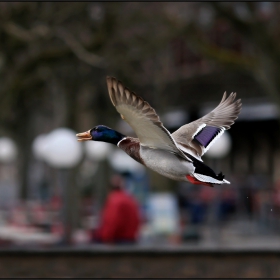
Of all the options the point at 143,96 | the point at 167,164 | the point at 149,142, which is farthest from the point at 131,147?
the point at 143,96

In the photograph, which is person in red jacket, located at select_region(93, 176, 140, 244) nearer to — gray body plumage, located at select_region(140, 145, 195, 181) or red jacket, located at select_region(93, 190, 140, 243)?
red jacket, located at select_region(93, 190, 140, 243)

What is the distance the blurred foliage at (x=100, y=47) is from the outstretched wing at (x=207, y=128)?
10832mm

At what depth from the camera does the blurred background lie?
57.7 ft

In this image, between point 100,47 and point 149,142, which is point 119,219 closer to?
point 100,47

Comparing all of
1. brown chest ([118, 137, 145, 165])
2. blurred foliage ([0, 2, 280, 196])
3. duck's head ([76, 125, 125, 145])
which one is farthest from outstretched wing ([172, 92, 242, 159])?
blurred foliage ([0, 2, 280, 196])

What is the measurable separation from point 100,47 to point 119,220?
242 inches

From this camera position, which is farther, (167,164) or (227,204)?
(227,204)

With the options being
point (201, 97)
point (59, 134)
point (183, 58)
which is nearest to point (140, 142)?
point (59, 134)

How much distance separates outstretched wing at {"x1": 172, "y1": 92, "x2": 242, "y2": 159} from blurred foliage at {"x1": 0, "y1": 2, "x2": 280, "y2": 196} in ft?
35.5

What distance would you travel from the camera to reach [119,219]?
13.4m

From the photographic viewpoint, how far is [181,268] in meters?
12.1

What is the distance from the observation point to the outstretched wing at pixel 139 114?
4.62 meters

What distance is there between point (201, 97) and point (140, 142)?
3620 centimetres

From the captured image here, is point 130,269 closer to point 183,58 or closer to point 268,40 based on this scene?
point 268,40
